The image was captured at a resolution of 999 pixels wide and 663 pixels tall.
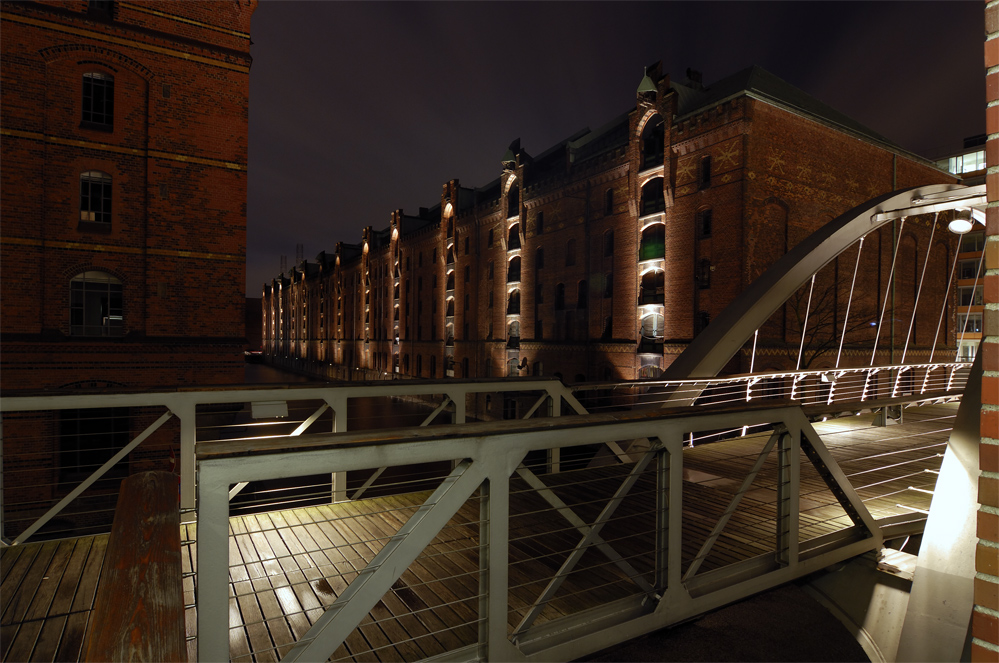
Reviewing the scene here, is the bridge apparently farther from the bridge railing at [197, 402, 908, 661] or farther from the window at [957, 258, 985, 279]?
the window at [957, 258, 985, 279]

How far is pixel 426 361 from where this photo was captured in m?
35.8

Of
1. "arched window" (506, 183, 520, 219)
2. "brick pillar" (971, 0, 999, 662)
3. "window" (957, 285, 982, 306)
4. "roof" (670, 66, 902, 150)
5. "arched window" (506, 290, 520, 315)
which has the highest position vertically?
"roof" (670, 66, 902, 150)

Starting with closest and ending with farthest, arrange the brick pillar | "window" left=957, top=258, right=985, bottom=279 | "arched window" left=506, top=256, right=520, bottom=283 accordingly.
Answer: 1. the brick pillar
2. "arched window" left=506, top=256, right=520, bottom=283
3. "window" left=957, top=258, right=985, bottom=279

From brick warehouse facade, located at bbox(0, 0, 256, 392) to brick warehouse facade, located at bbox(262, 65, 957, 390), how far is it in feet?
47.0

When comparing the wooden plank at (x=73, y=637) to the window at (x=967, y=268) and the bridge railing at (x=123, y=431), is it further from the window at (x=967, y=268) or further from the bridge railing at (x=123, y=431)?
the window at (x=967, y=268)

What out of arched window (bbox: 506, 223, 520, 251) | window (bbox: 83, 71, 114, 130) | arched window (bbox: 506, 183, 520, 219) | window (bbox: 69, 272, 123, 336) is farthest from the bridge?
arched window (bbox: 506, 183, 520, 219)

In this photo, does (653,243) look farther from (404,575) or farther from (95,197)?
(404,575)

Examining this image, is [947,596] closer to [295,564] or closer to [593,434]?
[593,434]

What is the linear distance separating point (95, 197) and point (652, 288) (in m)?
17.8

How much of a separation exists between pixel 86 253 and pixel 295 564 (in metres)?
12.2

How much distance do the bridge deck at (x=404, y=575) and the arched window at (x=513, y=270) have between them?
73.6 feet

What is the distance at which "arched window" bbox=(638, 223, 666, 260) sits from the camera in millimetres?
20047

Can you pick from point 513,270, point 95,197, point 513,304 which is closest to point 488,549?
point 95,197

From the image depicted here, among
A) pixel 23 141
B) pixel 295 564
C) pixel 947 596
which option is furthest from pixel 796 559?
pixel 23 141
